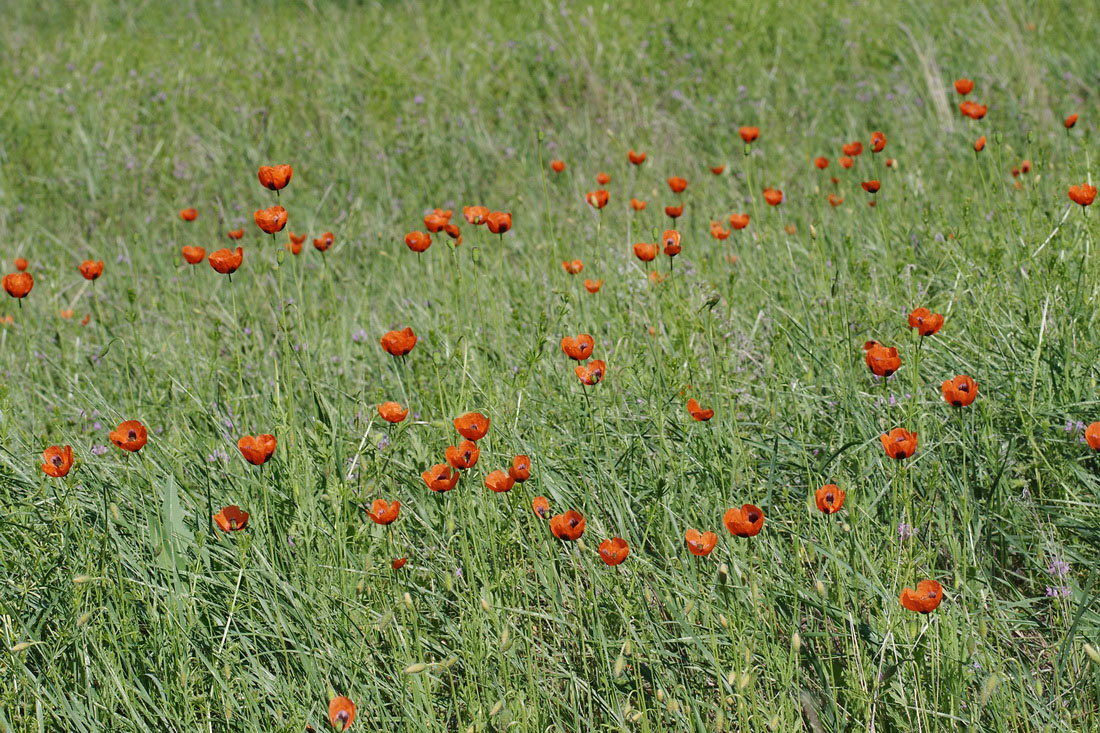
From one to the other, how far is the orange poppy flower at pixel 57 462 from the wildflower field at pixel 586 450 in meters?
0.01

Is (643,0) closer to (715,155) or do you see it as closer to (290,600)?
(715,155)

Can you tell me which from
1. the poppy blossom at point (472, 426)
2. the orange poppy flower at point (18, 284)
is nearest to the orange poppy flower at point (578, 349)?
the poppy blossom at point (472, 426)

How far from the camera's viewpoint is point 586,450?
86.4 inches

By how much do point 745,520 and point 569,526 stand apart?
0.29 meters

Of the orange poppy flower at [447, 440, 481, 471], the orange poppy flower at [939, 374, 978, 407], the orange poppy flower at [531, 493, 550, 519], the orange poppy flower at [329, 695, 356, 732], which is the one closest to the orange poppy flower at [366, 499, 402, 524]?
the orange poppy flower at [447, 440, 481, 471]


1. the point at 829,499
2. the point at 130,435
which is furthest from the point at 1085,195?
the point at 130,435

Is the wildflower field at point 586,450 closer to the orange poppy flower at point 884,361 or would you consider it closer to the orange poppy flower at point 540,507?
the orange poppy flower at point 540,507

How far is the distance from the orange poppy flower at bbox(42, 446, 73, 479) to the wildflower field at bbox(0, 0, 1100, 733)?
1cm

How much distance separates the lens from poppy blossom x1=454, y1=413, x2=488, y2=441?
173 centimetres

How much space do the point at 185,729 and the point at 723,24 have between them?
5.15 metres

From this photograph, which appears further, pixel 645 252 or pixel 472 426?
pixel 645 252

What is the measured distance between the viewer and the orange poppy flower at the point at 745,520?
155 centimetres

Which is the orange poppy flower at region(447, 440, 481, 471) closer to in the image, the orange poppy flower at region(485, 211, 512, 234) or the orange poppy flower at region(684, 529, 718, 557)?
the orange poppy flower at region(684, 529, 718, 557)

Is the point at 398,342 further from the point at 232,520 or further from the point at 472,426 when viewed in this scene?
the point at 232,520
